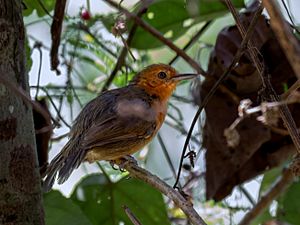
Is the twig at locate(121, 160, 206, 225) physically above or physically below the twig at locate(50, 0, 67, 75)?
below

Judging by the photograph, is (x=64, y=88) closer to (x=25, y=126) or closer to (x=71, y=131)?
(x=71, y=131)

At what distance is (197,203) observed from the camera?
454cm

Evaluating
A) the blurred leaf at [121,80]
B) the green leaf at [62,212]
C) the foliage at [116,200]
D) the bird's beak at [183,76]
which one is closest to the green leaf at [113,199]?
the foliage at [116,200]

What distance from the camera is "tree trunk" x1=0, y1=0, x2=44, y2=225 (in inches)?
97.3

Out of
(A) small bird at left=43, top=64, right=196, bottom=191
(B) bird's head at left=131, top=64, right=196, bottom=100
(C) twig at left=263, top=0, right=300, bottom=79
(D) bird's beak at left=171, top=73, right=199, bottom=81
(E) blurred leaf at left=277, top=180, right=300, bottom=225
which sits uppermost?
(B) bird's head at left=131, top=64, right=196, bottom=100

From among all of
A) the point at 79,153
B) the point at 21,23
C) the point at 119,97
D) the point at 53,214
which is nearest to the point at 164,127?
the point at 119,97

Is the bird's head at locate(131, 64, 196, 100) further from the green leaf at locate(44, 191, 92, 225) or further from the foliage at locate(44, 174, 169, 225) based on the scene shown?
the green leaf at locate(44, 191, 92, 225)

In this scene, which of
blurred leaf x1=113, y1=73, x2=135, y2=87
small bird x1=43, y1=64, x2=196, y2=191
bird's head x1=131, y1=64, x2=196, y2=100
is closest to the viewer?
small bird x1=43, y1=64, x2=196, y2=191

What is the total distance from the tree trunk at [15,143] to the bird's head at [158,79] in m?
1.95

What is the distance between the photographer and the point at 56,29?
3617 millimetres

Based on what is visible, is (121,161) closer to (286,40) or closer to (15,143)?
(15,143)

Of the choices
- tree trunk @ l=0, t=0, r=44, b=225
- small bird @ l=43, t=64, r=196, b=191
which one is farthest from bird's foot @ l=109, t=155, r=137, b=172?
tree trunk @ l=0, t=0, r=44, b=225

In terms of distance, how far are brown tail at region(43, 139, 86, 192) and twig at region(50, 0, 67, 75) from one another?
47 cm

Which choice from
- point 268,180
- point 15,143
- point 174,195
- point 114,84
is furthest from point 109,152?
point 174,195
